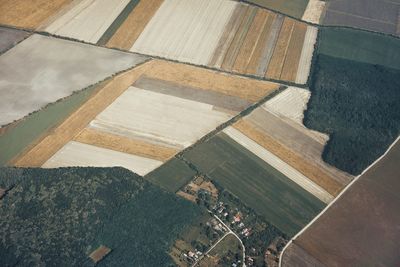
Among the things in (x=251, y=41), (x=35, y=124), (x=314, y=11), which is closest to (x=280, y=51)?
(x=251, y=41)

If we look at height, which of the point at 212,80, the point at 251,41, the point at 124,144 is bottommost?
the point at 124,144

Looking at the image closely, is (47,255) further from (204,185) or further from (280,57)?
(280,57)

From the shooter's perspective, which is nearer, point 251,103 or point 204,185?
point 204,185

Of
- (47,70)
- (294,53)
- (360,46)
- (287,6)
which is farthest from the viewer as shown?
(287,6)

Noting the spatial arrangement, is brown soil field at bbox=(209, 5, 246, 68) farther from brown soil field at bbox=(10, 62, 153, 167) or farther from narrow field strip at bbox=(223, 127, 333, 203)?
narrow field strip at bbox=(223, 127, 333, 203)

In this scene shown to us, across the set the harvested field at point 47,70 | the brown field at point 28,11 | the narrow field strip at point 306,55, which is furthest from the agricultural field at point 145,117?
the brown field at point 28,11

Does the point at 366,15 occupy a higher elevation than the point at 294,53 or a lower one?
higher

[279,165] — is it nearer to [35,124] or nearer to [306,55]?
[306,55]

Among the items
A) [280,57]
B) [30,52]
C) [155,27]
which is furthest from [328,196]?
[30,52]
